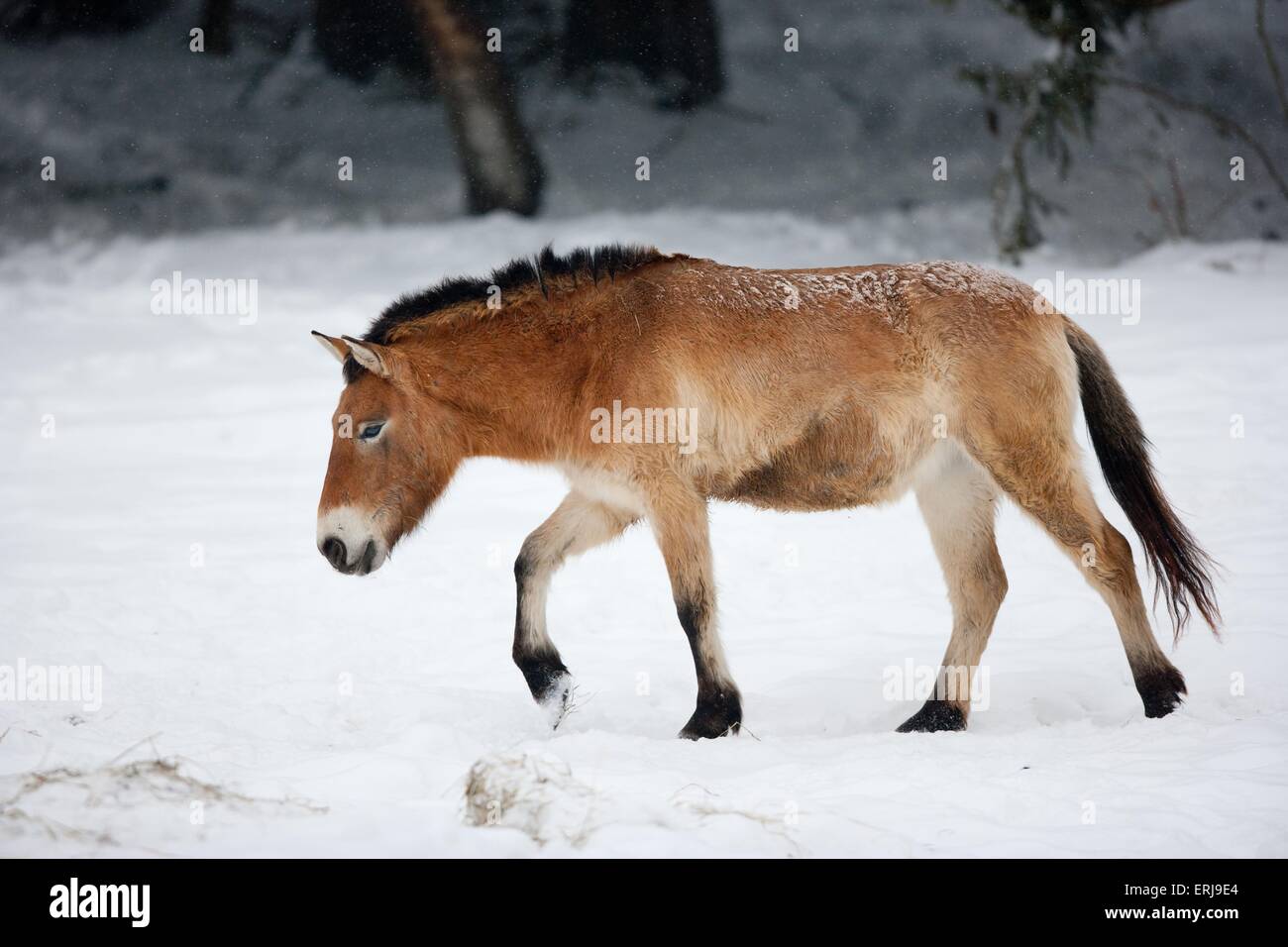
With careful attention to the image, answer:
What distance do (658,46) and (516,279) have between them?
33.2 feet

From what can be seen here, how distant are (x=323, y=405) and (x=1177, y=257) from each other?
28.5ft

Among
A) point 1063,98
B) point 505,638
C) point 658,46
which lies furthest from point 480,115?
point 505,638

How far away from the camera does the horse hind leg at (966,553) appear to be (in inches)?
233

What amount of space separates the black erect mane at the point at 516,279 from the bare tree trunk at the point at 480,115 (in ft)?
29.2

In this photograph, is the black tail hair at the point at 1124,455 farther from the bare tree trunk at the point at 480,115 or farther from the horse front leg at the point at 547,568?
the bare tree trunk at the point at 480,115

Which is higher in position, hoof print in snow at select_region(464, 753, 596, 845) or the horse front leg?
the horse front leg

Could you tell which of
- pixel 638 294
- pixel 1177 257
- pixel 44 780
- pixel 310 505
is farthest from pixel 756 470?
pixel 1177 257

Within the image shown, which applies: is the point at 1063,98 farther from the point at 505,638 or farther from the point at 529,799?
the point at 529,799

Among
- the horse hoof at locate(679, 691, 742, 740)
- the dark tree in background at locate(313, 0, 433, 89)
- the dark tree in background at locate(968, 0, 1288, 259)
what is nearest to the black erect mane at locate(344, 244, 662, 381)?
the horse hoof at locate(679, 691, 742, 740)

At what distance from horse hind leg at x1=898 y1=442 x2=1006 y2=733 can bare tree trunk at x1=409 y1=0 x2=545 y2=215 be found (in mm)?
9364

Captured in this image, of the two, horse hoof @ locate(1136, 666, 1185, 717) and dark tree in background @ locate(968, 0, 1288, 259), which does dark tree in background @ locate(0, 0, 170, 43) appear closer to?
dark tree in background @ locate(968, 0, 1288, 259)

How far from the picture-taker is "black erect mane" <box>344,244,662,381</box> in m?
5.72

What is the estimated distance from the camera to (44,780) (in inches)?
156

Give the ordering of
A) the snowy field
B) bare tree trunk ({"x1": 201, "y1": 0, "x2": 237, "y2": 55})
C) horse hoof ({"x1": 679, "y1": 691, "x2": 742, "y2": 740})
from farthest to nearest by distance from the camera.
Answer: bare tree trunk ({"x1": 201, "y1": 0, "x2": 237, "y2": 55}), horse hoof ({"x1": 679, "y1": 691, "x2": 742, "y2": 740}), the snowy field
